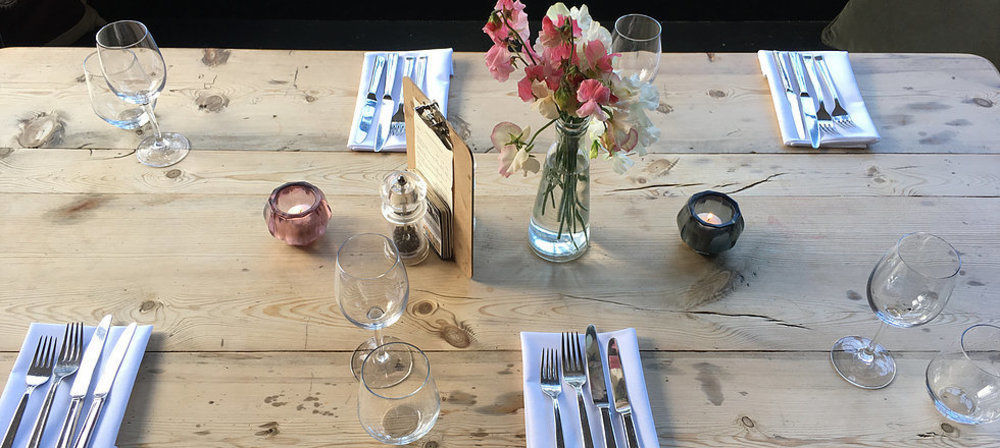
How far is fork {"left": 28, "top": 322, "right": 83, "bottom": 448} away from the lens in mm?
843

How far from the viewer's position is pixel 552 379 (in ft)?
3.04

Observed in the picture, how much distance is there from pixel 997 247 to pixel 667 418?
0.62m

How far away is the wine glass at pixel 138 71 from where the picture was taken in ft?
3.87

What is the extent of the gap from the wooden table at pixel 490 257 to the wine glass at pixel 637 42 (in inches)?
6.5

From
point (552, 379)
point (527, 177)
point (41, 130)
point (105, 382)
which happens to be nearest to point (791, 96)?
point (527, 177)

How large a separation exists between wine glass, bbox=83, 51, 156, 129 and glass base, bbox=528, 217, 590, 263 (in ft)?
2.24

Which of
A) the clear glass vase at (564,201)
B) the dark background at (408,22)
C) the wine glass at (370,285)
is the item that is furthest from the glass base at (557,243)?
the dark background at (408,22)

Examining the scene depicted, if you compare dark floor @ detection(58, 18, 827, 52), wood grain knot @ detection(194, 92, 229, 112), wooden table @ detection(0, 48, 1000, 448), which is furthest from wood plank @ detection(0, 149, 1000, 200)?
dark floor @ detection(58, 18, 827, 52)

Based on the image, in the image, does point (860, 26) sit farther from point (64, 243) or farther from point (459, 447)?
point (64, 243)

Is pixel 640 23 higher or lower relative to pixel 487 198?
higher

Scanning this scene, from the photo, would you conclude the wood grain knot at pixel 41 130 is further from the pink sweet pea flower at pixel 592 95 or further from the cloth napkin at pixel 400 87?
the pink sweet pea flower at pixel 592 95

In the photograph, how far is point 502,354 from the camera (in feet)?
3.20

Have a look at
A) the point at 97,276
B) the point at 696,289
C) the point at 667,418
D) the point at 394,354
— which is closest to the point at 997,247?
the point at 696,289

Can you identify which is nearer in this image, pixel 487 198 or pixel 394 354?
pixel 394 354
